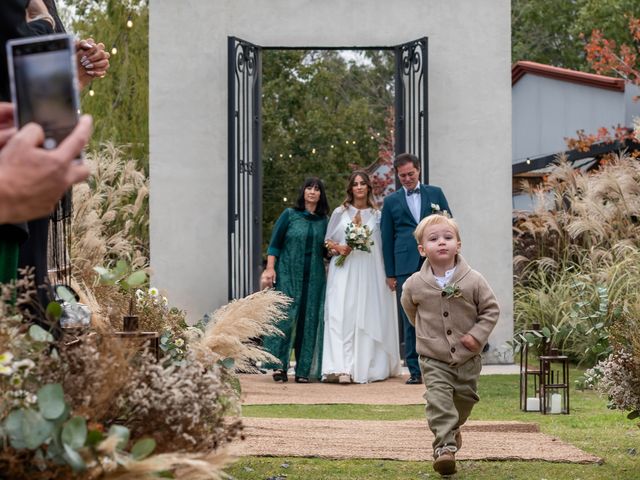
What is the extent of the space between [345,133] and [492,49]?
1590 cm

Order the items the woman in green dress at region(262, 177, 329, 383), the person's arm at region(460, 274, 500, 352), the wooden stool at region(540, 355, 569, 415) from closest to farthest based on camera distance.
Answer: the person's arm at region(460, 274, 500, 352), the wooden stool at region(540, 355, 569, 415), the woman in green dress at region(262, 177, 329, 383)

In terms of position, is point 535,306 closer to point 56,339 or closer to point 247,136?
point 247,136

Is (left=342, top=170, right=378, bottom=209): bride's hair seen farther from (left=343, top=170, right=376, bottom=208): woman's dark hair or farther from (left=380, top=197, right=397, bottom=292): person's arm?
(left=380, top=197, right=397, bottom=292): person's arm

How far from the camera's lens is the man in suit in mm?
9656

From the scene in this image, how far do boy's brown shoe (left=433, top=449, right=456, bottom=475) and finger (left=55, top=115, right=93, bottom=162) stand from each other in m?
3.64

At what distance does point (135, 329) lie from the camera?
159 inches

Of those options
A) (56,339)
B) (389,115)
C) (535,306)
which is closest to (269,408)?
(535,306)

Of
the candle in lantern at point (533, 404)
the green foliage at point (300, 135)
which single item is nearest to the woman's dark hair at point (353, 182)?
the candle in lantern at point (533, 404)

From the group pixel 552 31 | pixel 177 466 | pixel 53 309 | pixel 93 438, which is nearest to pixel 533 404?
pixel 177 466

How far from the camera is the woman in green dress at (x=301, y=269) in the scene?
Result: 10352mm

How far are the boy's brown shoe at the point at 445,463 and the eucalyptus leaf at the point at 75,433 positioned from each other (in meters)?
3.11

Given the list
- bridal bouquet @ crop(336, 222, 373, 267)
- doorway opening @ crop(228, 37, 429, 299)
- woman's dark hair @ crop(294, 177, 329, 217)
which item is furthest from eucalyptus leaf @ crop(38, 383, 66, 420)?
doorway opening @ crop(228, 37, 429, 299)

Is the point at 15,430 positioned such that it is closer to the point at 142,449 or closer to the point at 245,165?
the point at 142,449

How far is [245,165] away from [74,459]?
8764mm
